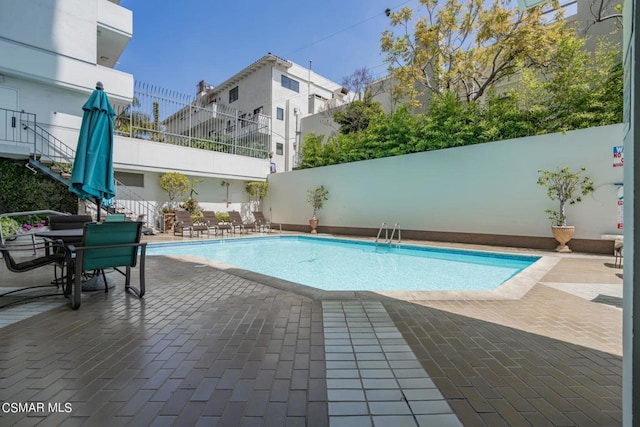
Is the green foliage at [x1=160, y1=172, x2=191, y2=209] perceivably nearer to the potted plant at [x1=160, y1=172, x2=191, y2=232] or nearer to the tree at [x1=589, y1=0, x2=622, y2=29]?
the potted plant at [x1=160, y1=172, x2=191, y2=232]

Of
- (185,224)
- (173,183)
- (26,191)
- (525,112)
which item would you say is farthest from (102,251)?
(525,112)

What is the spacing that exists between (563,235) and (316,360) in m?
7.77

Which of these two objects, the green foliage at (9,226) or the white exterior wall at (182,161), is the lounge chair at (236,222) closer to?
the white exterior wall at (182,161)

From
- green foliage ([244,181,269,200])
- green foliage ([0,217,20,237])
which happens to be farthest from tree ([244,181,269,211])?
green foliage ([0,217,20,237])

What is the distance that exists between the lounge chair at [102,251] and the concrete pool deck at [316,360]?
0.29 m

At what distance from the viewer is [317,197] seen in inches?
532

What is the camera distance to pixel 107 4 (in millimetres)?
11359

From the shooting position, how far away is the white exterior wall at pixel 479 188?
23.4 feet

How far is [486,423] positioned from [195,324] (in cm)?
235

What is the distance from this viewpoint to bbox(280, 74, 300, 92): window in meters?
21.3

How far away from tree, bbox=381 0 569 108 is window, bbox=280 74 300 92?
9.46 metres

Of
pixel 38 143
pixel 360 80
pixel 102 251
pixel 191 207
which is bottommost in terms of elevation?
pixel 102 251

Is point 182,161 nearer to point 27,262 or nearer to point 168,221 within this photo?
point 168,221

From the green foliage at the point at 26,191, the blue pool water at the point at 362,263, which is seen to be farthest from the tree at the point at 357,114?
the green foliage at the point at 26,191
